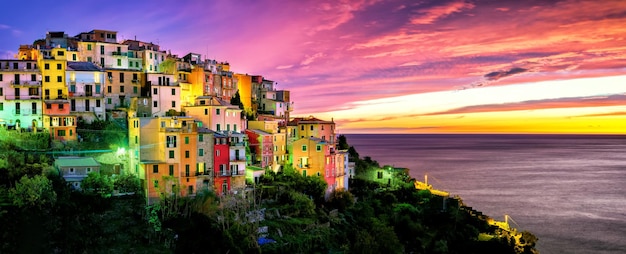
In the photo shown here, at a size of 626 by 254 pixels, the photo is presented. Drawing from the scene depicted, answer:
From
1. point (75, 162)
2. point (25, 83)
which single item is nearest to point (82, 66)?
point (25, 83)

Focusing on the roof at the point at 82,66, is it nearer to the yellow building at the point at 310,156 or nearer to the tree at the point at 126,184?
the tree at the point at 126,184

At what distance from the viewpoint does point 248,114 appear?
5606cm

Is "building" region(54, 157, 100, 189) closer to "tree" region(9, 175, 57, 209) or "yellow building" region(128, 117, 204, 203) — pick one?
"tree" region(9, 175, 57, 209)

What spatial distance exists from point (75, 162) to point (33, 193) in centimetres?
529

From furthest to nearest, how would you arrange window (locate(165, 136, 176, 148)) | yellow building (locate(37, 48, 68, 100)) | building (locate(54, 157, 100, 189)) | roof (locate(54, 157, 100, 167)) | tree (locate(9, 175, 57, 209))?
yellow building (locate(37, 48, 68, 100))
window (locate(165, 136, 176, 148))
roof (locate(54, 157, 100, 167))
building (locate(54, 157, 100, 189))
tree (locate(9, 175, 57, 209))

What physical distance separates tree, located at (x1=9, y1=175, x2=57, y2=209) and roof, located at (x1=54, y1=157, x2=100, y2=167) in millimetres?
3763

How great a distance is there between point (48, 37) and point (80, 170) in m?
28.2

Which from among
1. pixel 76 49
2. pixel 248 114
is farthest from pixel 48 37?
pixel 248 114

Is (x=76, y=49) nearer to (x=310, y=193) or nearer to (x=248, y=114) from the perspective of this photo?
(x=248, y=114)

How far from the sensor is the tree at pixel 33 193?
30391 millimetres

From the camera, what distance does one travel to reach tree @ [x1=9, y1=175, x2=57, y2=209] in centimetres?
3039

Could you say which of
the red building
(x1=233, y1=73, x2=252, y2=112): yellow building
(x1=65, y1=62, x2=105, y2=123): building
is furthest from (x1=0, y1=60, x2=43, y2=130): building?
(x1=233, y1=73, x2=252, y2=112): yellow building

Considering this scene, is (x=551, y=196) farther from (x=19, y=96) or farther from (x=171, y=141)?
(x=19, y=96)

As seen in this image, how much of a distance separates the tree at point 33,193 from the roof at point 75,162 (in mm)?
3763
